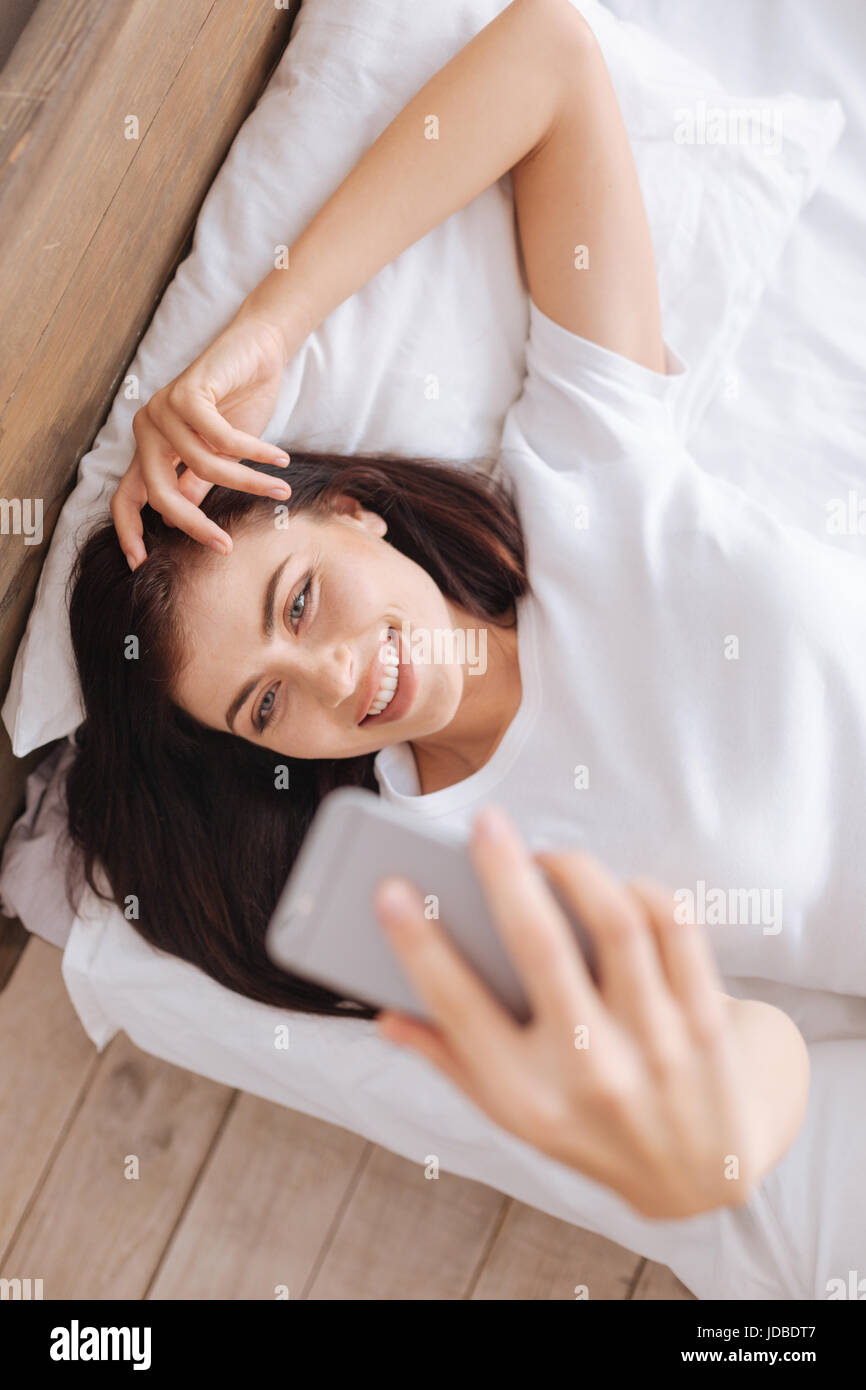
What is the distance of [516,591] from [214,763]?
434 millimetres

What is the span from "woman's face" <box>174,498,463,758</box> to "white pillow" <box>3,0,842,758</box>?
0.20m

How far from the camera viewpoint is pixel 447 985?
44 cm

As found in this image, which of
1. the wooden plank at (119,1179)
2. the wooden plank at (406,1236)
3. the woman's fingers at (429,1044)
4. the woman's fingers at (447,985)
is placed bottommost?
the wooden plank at (119,1179)

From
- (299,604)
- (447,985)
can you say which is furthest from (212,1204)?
(447,985)

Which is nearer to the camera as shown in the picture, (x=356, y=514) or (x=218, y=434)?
(x=218, y=434)

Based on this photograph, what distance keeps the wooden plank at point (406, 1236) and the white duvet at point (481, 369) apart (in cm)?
26

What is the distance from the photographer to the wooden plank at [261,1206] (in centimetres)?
139

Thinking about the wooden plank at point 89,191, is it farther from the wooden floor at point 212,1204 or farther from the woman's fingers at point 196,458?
the wooden floor at point 212,1204

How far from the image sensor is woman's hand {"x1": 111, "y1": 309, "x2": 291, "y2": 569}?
93 centimetres

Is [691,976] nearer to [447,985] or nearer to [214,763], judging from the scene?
[447,985]

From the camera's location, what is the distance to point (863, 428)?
121 centimetres

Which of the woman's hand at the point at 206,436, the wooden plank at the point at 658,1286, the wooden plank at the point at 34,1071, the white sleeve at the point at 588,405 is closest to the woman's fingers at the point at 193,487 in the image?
the woman's hand at the point at 206,436

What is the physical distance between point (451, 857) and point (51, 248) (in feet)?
2.43

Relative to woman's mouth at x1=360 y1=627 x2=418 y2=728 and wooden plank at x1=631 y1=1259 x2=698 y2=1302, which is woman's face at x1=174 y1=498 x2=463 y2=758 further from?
wooden plank at x1=631 y1=1259 x2=698 y2=1302
